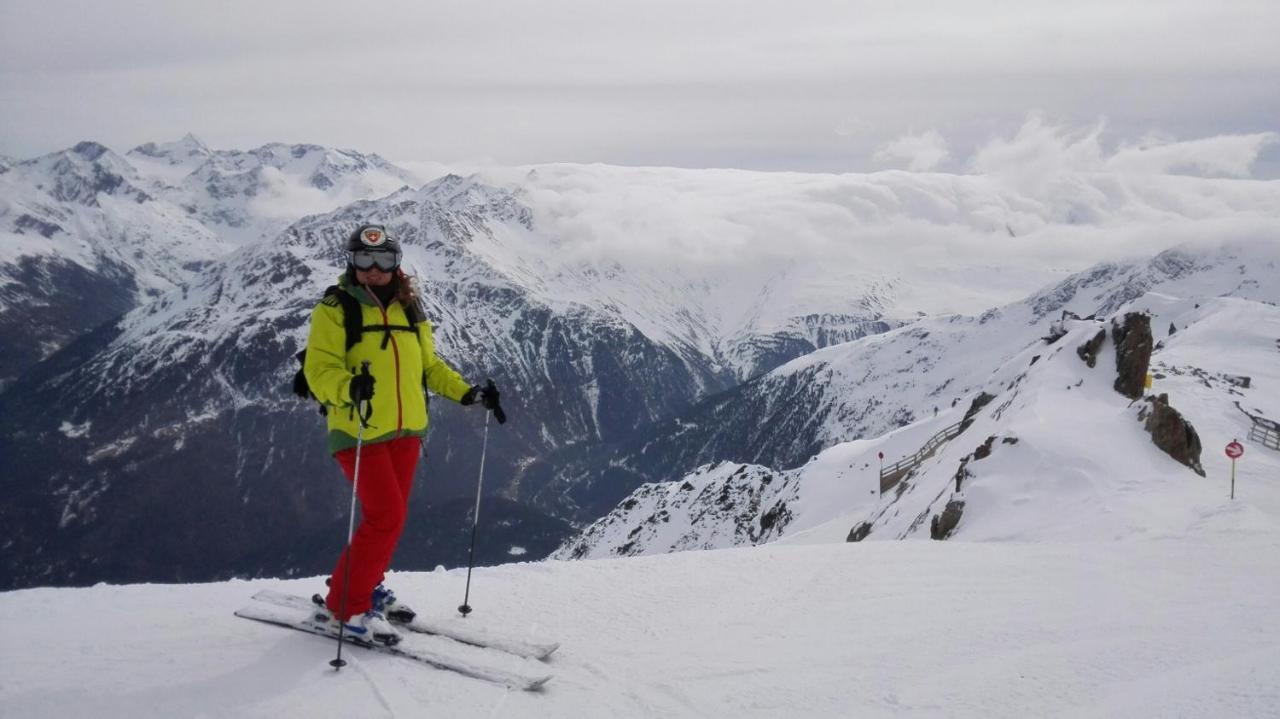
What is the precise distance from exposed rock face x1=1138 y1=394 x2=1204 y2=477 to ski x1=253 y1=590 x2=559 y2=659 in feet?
82.4

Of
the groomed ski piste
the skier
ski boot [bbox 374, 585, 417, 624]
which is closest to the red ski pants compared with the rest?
the skier

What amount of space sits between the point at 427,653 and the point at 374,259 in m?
3.48

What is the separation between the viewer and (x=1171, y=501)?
1866cm

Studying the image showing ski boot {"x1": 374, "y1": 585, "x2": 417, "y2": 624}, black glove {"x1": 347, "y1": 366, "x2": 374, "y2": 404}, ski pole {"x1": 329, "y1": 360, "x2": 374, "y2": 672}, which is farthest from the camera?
ski boot {"x1": 374, "y1": 585, "x2": 417, "y2": 624}

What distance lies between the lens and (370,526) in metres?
7.62

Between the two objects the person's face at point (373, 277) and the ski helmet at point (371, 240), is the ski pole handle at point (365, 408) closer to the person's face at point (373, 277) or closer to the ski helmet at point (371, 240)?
the person's face at point (373, 277)

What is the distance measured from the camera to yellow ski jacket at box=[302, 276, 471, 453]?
7.22 metres

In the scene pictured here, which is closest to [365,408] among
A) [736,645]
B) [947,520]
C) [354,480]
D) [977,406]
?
[354,480]

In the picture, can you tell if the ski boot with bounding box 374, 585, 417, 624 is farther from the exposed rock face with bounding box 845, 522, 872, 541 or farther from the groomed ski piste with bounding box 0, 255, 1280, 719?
the exposed rock face with bounding box 845, 522, 872, 541

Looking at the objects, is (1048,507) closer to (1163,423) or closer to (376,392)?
(1163,423)

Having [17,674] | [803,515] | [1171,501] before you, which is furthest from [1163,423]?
[803,515]

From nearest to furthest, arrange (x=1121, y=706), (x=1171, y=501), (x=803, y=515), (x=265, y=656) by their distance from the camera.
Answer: (x=1121, y=706)
(x=265, y=656)
(x=1171, y=501)
(x=803, y=515)

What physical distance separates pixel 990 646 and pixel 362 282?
21.2 ft

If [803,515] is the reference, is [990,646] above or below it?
above
